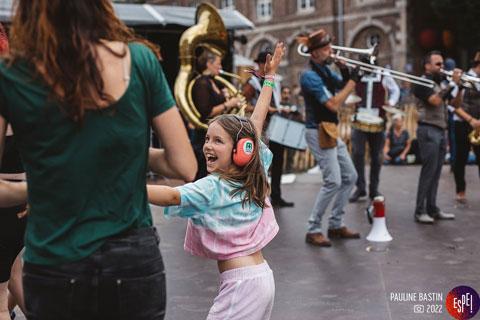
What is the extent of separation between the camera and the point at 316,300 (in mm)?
4848

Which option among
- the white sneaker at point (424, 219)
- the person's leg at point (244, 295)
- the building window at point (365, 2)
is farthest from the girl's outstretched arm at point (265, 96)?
the building window at point (365, 2)

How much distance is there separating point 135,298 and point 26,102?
61 cm

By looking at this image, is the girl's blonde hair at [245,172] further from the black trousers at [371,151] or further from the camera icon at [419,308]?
the black trousers at [371,151]

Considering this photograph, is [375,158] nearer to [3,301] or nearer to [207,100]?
[207,100]

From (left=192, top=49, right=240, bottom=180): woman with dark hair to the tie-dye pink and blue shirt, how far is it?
4789 mm

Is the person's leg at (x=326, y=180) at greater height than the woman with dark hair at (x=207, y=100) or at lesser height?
lesser

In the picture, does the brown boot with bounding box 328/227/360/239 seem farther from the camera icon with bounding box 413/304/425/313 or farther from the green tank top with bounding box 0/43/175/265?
the green tank top with bounding box 0/43/175/265

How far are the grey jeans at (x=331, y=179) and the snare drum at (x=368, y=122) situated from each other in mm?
2368

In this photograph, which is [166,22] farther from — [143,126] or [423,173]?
[143,126]

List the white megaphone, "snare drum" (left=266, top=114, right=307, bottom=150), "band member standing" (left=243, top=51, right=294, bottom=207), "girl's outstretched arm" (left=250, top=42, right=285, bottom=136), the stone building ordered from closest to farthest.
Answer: "girl's outstretched arm" (left=250, top=42, right=285, bottom=136)
the white megaphone
"snare drum" (left=266, top=114, right=307, bottom=150)
"band member standing" (left=243, top=51, right=294, bottom=207)
the stone building

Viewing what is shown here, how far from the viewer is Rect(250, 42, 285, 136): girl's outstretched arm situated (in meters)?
3.31

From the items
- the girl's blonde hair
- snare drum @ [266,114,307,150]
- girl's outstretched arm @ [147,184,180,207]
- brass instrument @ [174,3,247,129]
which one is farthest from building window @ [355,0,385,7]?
girl's outstretched arm @ [147,184,180,207]

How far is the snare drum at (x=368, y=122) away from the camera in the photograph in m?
9.08

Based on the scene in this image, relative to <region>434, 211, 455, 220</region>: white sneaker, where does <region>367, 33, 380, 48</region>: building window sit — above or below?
below
